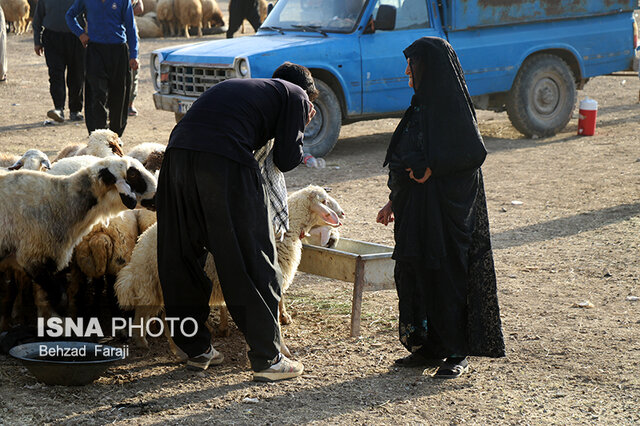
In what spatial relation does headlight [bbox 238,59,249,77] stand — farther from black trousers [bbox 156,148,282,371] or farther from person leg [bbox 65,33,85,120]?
black trousers [bbox 156,148,282,371]

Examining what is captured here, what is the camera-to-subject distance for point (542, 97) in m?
12.4

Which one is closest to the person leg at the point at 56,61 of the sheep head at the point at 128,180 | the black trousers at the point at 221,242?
the sheep head at the point at 128,180

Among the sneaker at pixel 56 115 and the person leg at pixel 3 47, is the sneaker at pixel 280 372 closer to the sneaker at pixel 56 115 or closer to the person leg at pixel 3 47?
the sneaker at pixel 56 115

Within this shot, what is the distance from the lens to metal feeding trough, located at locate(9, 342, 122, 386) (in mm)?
4434

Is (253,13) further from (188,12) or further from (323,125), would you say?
(323,125)

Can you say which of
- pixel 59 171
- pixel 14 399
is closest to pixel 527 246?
pixel 59 171

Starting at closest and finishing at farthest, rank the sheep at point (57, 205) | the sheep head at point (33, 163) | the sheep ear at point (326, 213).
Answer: the sheep at point (57, 205)
the sheep ear at point (326, 213)
the sheep head at point (33, 163)

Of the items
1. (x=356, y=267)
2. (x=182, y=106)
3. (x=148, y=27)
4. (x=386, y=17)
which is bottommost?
(x=356, y=267)

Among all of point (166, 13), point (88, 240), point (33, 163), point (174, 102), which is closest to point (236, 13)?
point (166, 13)

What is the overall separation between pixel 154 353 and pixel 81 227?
2.99 feet

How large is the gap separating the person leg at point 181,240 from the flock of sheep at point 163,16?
21424 millimetres

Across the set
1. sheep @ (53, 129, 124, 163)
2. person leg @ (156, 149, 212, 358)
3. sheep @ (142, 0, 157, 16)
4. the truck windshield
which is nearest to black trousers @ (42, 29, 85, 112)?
the truck windshield

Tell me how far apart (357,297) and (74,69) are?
8783 millimetres

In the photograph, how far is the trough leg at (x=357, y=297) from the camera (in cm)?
524
